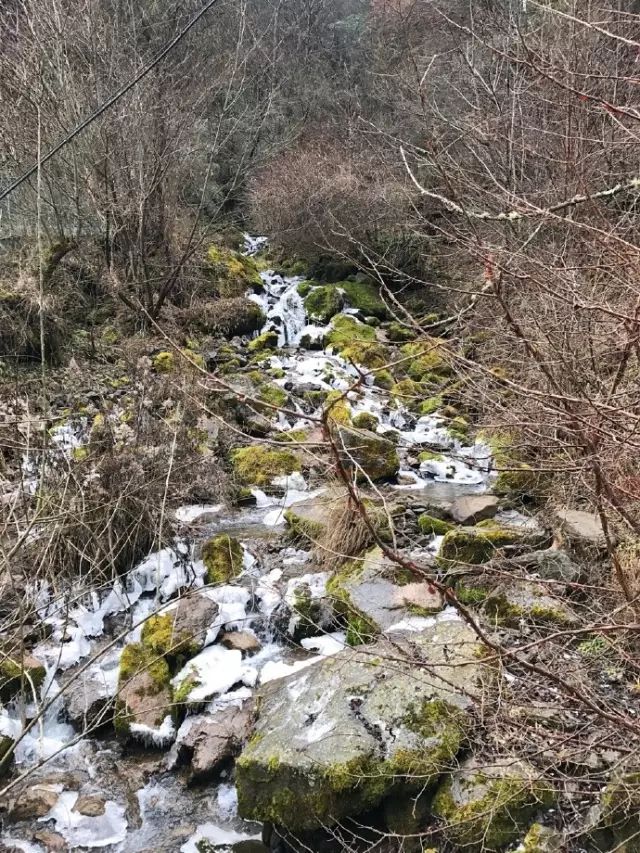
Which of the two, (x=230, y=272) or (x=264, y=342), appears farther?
(x=230, y=272)

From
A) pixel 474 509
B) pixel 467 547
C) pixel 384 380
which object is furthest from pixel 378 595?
pixel 384 380

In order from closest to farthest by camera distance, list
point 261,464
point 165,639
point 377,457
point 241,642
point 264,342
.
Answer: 1. point 165,639
2. point 241,642
3. point 377,457
4. point 261,464
5. point 264,342

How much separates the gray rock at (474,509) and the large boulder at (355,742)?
234 centimetres

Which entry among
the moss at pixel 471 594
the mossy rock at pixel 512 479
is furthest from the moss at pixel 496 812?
the mossy rock at pixel 512 479

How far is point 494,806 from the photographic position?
2.77 meters

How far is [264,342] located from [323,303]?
1832 mm

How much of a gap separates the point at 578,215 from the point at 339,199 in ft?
26.3

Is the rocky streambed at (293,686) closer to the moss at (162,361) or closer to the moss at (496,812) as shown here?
the moss at (496,812)

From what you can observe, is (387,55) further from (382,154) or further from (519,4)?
(519,4)

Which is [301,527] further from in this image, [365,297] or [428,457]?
[365,297]

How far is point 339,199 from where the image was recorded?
43.1 feet

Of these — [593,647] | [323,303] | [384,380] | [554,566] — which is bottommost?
[384,380]

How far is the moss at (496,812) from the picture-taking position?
109 inches

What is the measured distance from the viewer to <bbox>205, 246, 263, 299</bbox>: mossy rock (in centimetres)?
1268
